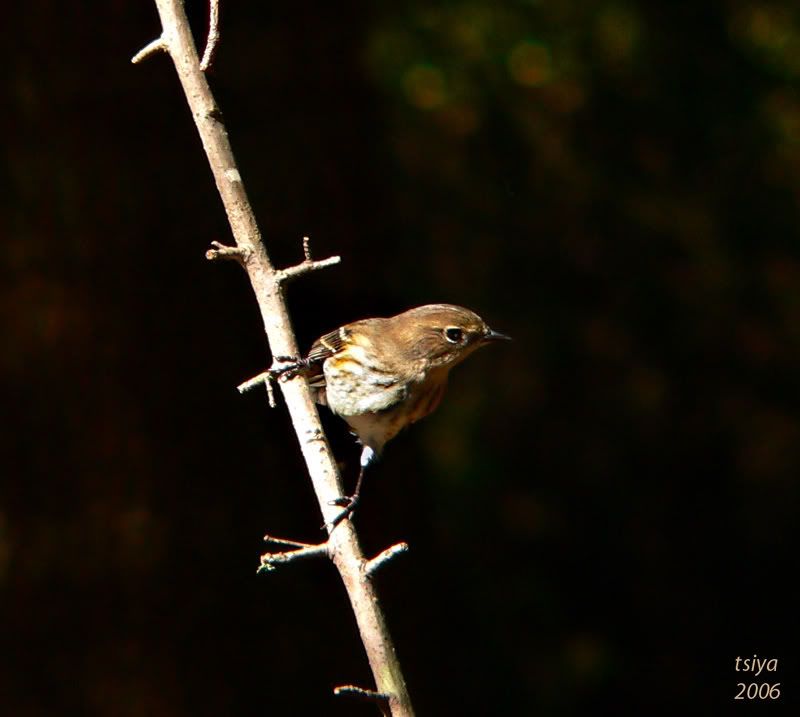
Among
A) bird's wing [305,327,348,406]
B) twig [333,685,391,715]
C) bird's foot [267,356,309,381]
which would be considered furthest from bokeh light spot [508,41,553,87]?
twig [333,685,391,715]

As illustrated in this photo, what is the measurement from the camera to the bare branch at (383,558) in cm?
220

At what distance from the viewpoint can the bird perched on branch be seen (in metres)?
3.46

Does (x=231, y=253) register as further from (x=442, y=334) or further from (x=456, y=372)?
(x=456, y=372)

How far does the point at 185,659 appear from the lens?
4645 millimetres

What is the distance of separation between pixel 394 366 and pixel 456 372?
15.3 ft

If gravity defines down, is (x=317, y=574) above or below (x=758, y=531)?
below

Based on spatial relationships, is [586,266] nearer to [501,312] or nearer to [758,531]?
[501,312]

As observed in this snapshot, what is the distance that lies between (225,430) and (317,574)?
72 cm

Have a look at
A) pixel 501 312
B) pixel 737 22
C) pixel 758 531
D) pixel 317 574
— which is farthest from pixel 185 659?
pixel 737 22

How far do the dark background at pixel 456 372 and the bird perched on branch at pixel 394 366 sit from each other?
24.7 inches

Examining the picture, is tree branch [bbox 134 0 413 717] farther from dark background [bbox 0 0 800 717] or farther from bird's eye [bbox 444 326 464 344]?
dark background [bbox 0 0 800 717]

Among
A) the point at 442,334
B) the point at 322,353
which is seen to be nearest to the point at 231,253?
the point at 442,334

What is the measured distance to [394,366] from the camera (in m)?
3.57

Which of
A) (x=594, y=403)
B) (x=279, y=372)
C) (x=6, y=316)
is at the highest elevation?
(x=594, y=403)
